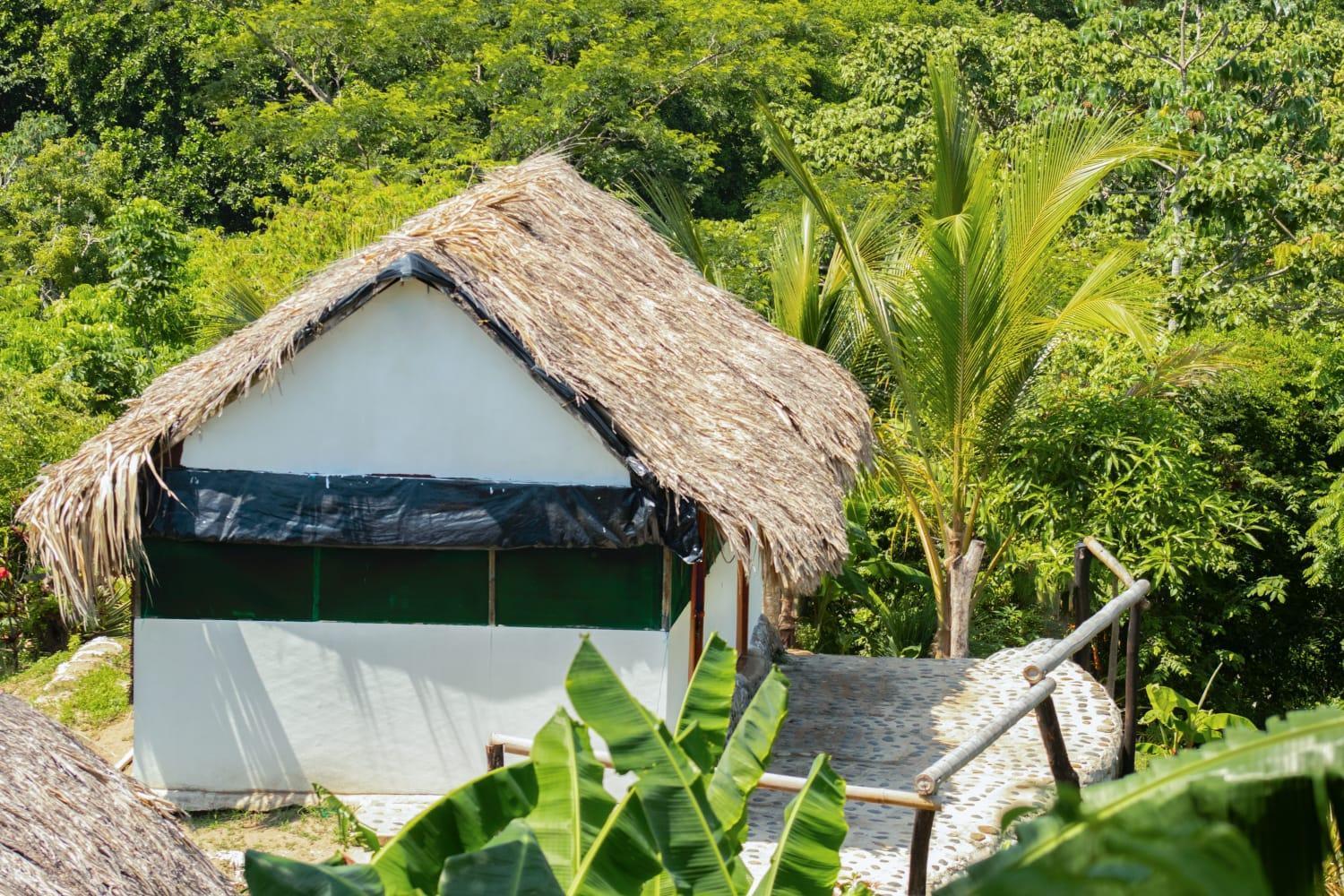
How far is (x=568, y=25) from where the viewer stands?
907 inches

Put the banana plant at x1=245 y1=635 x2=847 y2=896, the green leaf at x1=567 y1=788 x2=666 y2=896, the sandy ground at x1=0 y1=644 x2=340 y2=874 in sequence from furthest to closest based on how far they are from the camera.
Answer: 1. the sandy ground at x1=0 y1=644 x2=340 y2=874
2. the green leaf at x1=567 y1=788 x2=666 y2=896
3. the banana plant at x1=245 y1=635 x2=847 y2=896

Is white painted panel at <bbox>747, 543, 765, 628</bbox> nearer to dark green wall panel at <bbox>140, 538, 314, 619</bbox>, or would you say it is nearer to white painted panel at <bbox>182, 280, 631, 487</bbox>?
white painted panel at <bbox>182, 280, 631, 487</bbox>

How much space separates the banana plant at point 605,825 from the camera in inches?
107

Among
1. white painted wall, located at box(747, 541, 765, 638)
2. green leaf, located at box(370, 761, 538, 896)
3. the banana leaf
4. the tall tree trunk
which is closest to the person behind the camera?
green leaf, located at box(370, 761, 538, 896)

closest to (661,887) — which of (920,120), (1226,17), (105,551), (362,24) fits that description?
(105,551)

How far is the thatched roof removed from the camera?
265 inches

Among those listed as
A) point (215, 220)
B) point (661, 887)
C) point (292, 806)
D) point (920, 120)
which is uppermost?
point (920, 120)

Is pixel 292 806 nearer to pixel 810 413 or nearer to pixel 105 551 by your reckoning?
pixel 105 551

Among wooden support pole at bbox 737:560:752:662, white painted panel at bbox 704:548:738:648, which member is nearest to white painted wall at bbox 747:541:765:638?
wooden support pole at bbox 737:560:752:662

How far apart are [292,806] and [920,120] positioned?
Result: 1288cm

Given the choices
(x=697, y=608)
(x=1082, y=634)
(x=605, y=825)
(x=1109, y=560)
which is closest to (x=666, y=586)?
(x=697, y=608)

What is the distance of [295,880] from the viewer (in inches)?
106

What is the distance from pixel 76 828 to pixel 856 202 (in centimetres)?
1386

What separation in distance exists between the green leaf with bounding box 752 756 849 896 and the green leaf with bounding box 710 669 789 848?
11.9 inches
